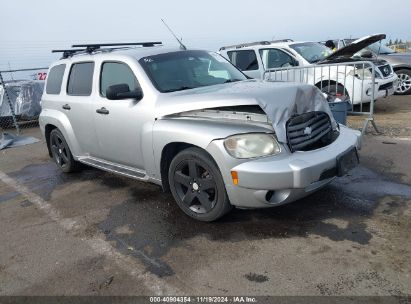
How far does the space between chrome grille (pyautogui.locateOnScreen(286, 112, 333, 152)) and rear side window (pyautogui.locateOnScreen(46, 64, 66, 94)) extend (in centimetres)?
382

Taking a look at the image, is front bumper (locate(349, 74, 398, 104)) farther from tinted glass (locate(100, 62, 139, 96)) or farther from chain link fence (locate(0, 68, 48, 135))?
chain link fence (locate(0, 68, 48, 135))

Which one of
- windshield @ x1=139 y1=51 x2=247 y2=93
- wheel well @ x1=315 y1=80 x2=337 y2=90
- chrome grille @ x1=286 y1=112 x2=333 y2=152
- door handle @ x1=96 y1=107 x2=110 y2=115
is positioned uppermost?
windshield @ x1=139 y1=51 x2=247 y2=93

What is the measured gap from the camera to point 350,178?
5.01m

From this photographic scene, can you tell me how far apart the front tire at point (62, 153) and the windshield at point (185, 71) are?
225cm

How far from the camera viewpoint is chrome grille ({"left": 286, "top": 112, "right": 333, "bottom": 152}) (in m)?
3.64

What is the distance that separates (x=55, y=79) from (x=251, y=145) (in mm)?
3967

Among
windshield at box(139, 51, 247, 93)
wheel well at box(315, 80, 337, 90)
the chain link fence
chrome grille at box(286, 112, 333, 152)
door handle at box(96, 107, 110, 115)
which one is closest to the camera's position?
chrome grille at box(286, 112, 333, 152)

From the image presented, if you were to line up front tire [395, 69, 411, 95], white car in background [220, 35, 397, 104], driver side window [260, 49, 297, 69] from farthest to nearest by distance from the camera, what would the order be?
front tire [395, 69, 411, 95] → driver side window [260, 49, 297, 69] → white car in background [220, 35, 397, 104]

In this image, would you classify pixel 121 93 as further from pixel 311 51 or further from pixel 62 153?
pixel 311 51

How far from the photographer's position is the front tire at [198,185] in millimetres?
3701

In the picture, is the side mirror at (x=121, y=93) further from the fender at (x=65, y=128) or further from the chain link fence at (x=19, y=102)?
the chain link fence at (x=19, y=102)

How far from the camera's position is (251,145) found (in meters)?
3.50

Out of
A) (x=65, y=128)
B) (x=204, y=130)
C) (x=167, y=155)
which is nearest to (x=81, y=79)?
(x=65, y=128)

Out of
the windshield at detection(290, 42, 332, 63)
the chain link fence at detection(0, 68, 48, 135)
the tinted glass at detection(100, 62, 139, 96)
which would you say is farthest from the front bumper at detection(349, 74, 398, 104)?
the chain link fence at detection(0, 68, 48, 135)
